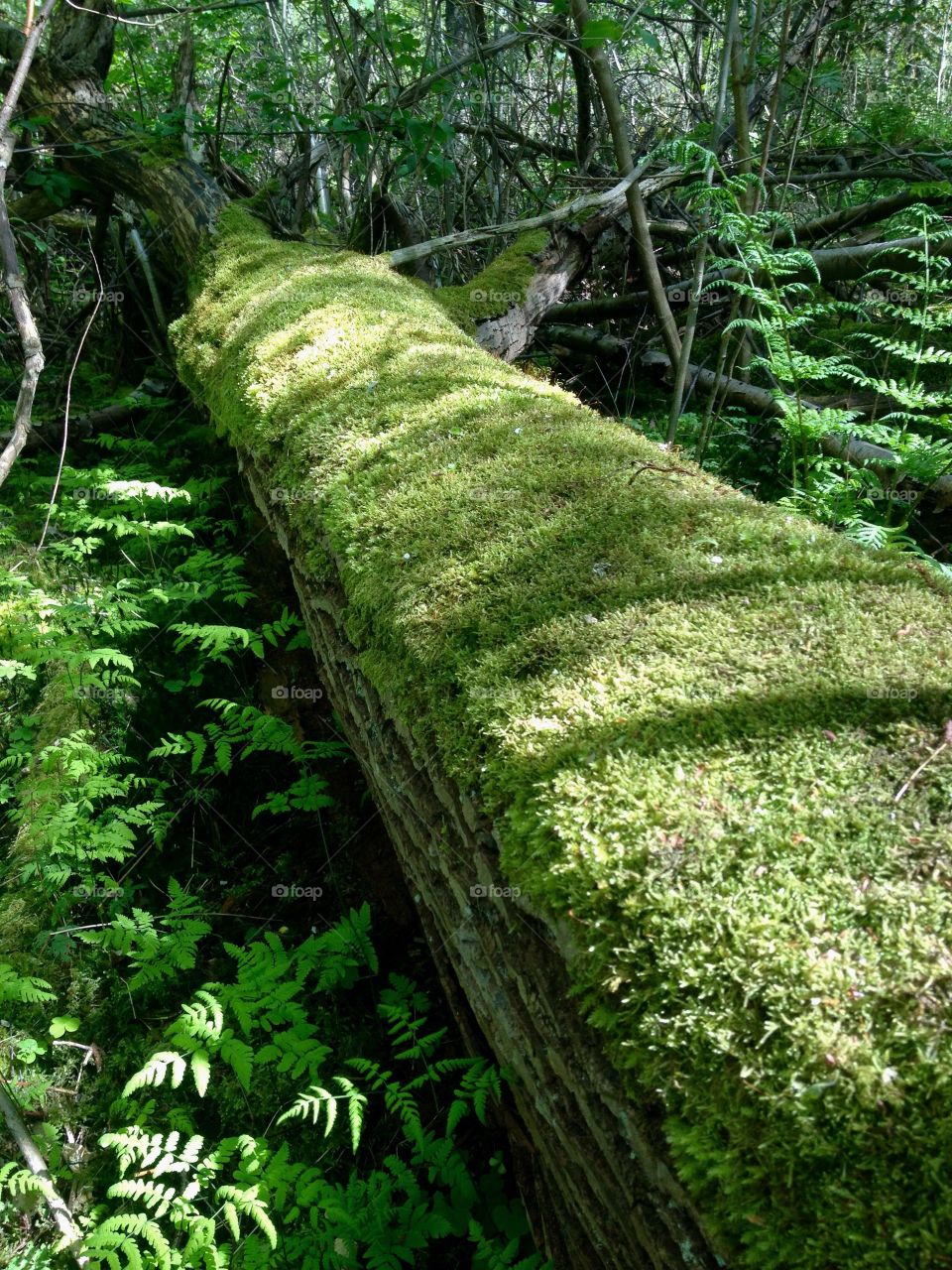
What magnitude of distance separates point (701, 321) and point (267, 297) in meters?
4.36

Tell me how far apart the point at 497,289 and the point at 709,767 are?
5133 millimetres

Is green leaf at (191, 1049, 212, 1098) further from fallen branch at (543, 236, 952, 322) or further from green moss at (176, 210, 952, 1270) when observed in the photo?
fallen branch at (543, 236, 952, 322)

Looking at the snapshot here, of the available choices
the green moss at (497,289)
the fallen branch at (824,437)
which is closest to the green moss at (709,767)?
the fallen branch at (824,437)

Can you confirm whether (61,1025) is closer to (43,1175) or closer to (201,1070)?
(43,1175)

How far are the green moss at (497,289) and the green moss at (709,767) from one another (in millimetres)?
2740

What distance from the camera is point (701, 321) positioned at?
24.2 ft

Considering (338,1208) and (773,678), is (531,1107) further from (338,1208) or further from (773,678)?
(773,678)

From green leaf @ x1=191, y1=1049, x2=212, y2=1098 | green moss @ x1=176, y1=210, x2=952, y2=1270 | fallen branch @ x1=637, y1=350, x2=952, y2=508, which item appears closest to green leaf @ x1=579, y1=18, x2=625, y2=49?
fallen branch @ x1=637, y1=350, x2=952, y2=508

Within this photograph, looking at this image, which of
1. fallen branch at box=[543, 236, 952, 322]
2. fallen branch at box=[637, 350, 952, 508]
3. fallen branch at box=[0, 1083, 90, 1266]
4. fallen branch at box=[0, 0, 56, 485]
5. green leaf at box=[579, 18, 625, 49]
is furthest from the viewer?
fallen branch at box=[543, 236, 952, 322]

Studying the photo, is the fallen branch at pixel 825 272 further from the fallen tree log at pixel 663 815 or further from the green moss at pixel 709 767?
the fallen tree log at pixel 663 815

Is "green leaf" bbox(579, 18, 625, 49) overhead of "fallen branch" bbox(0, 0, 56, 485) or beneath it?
overhead

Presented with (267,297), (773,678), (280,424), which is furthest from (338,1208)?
(267,297)

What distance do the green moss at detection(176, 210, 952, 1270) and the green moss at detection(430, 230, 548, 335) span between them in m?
2.74

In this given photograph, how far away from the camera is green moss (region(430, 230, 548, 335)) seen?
546 centimetres
